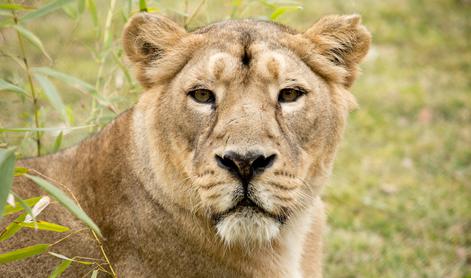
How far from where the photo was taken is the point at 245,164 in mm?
3287

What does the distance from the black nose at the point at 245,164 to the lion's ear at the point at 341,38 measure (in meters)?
1.01

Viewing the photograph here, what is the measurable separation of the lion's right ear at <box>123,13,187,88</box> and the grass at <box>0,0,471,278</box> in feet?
2.52

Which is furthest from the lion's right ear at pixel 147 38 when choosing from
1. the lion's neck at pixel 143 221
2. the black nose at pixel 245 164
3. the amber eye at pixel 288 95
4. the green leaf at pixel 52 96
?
the black nose at pixel 245 164

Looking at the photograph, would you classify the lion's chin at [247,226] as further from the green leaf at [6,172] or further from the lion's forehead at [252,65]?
the green leaf at [6,172]

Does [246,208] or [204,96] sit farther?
[204,96]

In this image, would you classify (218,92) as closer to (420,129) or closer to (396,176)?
(396,176)

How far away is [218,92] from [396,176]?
14.8ft

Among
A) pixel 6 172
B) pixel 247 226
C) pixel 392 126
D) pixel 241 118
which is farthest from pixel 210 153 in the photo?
pixel 392 126

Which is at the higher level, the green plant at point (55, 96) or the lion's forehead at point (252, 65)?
the lion's forehead at point (252, 65)

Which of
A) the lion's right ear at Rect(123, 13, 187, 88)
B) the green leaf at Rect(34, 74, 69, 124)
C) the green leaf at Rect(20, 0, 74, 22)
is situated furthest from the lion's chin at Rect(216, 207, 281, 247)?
the green leaf at Rect(20, 0, 74, 22)

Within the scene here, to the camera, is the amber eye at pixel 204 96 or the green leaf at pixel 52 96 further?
the amber eye at pixel 204 96

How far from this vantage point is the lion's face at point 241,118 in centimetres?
343

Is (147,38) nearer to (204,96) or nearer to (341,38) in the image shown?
(204,96)

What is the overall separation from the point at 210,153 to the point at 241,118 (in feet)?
0.76
